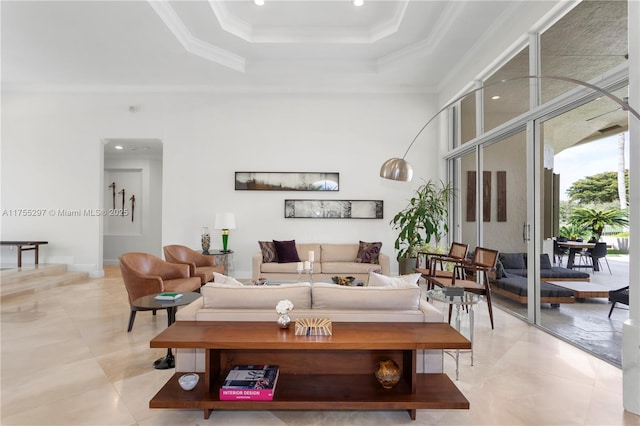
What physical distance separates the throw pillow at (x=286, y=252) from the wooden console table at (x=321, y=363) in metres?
3.52

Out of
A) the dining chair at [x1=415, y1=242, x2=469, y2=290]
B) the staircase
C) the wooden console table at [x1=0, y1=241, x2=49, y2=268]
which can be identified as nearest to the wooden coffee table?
the dining chair at [x1=415, y1=242, x2=469, y2=290]

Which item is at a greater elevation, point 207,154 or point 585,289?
point 207,154

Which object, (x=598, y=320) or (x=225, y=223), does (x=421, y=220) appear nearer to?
(x=598, y=320)

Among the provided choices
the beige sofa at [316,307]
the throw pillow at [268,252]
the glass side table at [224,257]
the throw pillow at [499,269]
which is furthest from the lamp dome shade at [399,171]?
the glass side table at [224,257]

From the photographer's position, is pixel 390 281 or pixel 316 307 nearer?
pixel 316 307

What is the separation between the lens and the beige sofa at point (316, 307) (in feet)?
7.19

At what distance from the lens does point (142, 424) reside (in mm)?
1975

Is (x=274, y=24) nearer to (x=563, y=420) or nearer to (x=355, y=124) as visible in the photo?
(x=355, y=124)

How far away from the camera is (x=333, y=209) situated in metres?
6.53

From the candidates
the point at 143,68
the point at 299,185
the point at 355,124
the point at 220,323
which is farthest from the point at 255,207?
the point at 220,323

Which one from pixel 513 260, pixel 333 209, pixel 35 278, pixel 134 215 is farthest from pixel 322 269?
pixel 134 215

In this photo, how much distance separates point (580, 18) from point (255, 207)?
17.5ft

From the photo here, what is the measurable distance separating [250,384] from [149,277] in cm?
235

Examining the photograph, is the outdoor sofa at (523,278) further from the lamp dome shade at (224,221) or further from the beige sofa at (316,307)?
the lamp dome shade at (224,221)
